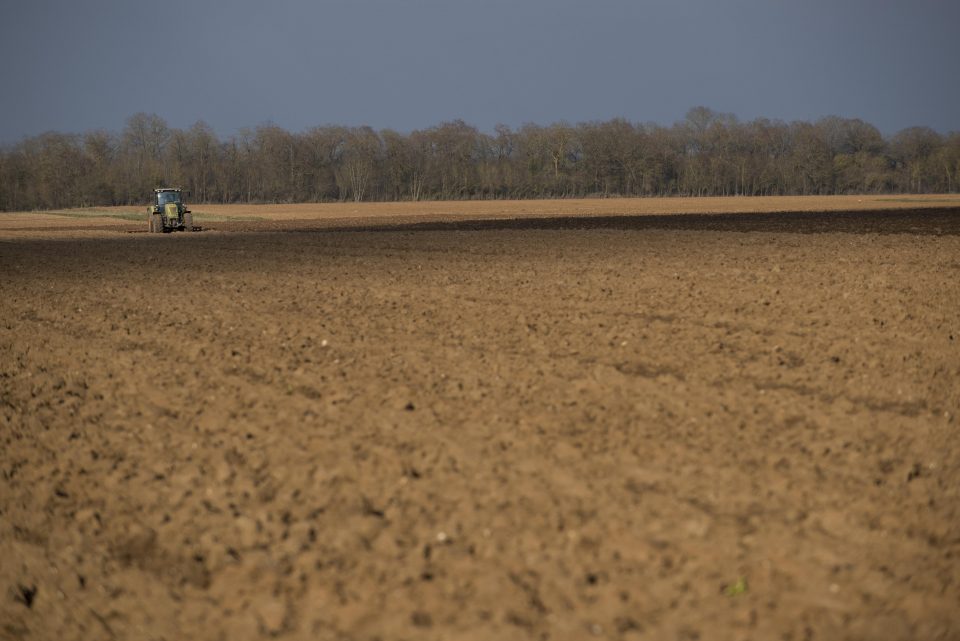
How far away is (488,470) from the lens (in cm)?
694

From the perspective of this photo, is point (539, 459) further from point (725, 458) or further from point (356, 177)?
point (356, 177)

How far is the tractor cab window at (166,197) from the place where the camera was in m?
42.2

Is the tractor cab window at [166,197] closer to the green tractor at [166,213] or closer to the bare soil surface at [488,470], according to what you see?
the green tractor at [166,213]

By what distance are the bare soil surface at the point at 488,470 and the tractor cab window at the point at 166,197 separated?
28.8 m

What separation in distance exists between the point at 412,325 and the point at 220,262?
11.9 metres

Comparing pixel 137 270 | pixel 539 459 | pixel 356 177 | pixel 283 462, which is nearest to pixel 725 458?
pixel 539 459

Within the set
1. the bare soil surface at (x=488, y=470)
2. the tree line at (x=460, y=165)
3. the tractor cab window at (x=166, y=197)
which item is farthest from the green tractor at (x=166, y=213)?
the tree line at (x=460, y=165)

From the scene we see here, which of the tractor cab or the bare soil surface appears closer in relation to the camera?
the bare soil surface

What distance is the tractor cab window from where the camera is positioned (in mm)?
42156

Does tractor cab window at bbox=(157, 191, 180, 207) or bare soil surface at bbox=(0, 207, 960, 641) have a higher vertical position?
tractor cab window at bbox=(157, 191, 180, 207)

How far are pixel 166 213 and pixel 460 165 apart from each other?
103239mm

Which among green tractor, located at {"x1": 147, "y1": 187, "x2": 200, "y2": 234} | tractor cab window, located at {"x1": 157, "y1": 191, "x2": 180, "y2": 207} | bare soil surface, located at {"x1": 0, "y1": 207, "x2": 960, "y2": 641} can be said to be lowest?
bare soil surface, located at {"x1": 0, "y1": 207, "x2": 960, "y2": 641}

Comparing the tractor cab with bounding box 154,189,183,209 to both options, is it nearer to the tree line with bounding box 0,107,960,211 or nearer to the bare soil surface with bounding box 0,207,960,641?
the bare soil surface with bounding box 0,207,960,641

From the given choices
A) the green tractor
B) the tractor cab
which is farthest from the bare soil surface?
the tractor cab
